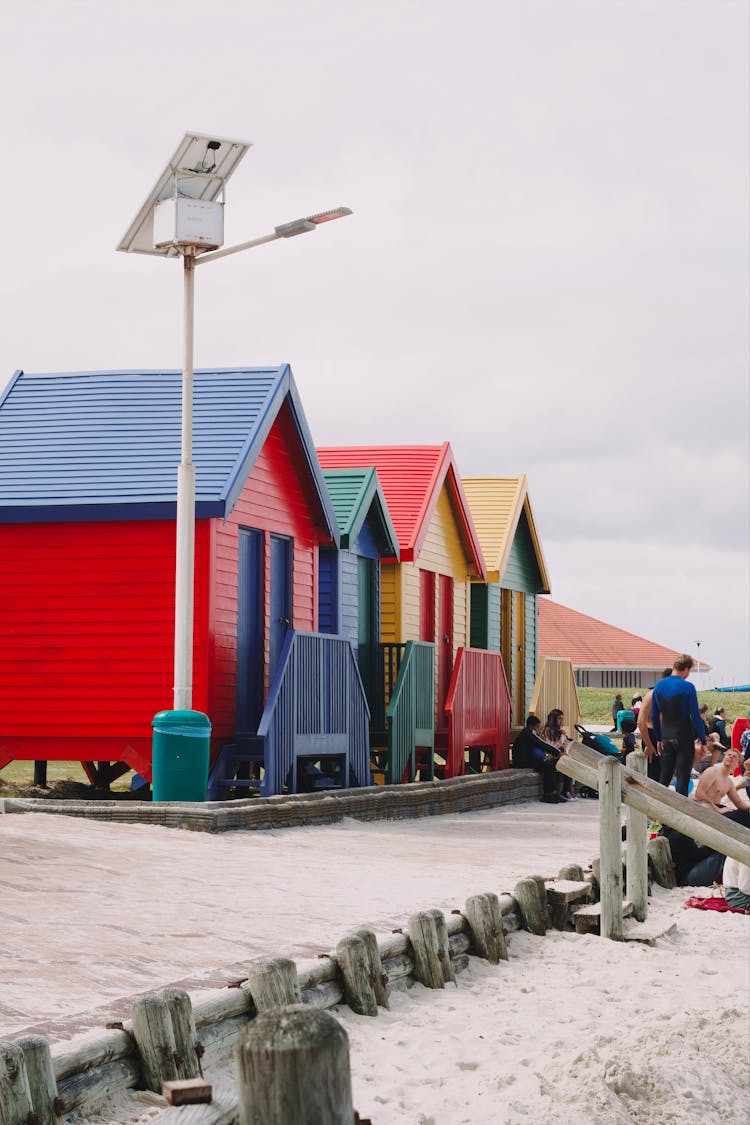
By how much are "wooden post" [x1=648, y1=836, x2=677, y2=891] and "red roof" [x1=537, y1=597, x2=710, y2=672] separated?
55492 millimetres

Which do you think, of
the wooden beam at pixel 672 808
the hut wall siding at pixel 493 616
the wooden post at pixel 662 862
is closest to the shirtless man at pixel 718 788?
the wooden post at pixel 662 862

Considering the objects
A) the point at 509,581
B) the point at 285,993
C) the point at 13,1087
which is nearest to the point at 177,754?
the point at 285,993

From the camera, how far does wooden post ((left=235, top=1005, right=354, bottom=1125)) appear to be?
133 inches

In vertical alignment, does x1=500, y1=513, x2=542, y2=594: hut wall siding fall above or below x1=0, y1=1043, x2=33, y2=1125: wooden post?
above

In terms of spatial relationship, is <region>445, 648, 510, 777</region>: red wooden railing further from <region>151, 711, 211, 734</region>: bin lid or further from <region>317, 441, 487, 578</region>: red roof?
<region>151, 711, 211, 734</region>: bin lid

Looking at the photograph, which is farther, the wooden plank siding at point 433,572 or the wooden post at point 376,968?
the wooden plank siding at point 433,572

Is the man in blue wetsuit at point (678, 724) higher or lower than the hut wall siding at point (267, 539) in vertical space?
lower

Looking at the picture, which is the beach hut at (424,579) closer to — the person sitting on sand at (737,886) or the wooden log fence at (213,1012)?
the person sitting on sand at (737,886)

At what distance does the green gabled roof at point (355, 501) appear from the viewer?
21.1m

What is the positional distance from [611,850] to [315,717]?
710 cm

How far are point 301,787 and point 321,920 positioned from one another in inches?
360

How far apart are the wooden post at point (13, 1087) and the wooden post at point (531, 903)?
242 inches

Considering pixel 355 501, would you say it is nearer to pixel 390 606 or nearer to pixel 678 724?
pixel 390 606

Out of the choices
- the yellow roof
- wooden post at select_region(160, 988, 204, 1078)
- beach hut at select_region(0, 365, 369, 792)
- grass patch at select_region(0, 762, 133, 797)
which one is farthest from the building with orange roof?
wooden post at select_region(160, 988, 204, 1078)
